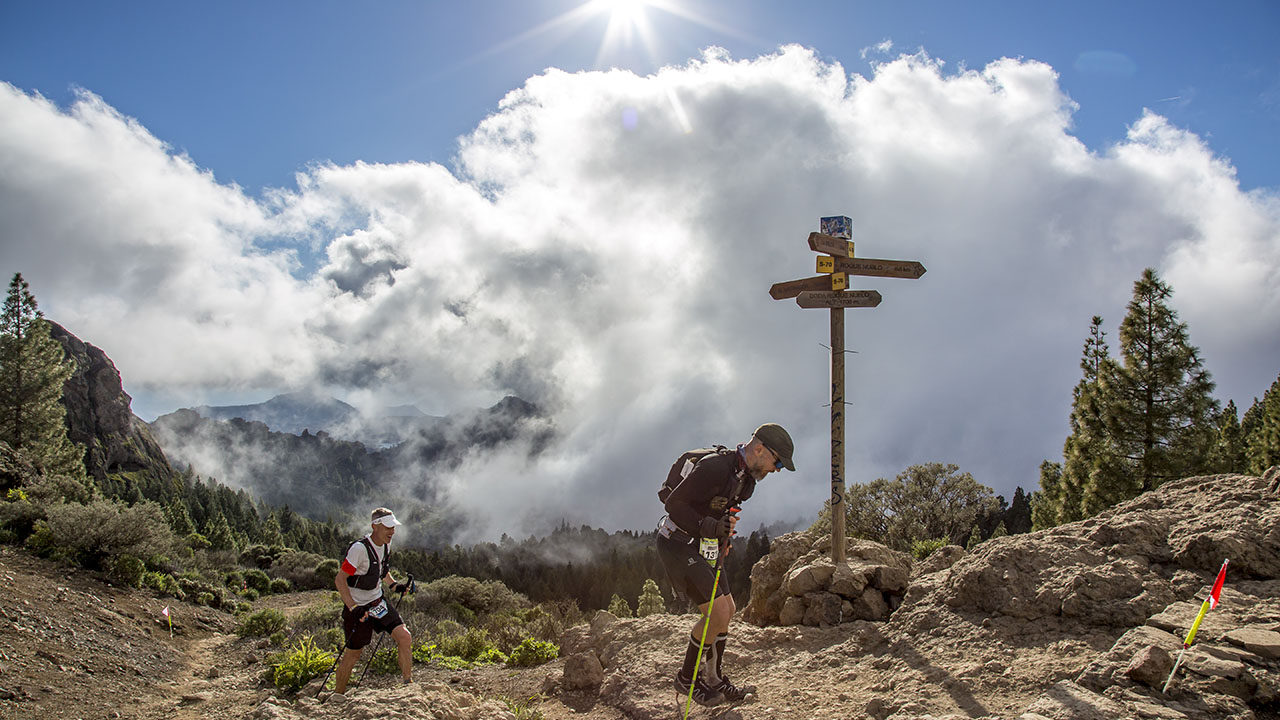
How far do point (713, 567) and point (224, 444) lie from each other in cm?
19210

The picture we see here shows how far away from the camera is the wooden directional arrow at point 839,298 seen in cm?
855

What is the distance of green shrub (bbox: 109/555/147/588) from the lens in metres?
12.2

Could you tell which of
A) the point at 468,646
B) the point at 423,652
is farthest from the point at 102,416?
the point at 468,646

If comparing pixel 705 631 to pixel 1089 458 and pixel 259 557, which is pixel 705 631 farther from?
pixel 259 557

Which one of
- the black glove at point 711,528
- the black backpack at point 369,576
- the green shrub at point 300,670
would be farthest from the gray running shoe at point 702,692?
the green shrub at point 300,670

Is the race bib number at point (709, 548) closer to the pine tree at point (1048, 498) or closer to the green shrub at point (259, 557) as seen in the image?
the pine tree at point (1048, 498)

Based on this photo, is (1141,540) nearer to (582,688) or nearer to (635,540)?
(582,688)

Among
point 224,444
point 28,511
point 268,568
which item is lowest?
point 268,568

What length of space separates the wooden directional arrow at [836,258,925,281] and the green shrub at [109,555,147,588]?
1408cm

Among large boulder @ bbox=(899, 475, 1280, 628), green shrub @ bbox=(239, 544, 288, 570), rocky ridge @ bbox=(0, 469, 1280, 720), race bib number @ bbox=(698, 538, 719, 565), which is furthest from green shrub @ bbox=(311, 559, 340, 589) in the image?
large boulder @ bbox=(899, 475, 1280, 628)

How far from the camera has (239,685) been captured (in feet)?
29.1

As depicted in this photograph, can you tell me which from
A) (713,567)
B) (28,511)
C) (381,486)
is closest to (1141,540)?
(713,567)

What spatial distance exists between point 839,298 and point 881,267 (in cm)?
80

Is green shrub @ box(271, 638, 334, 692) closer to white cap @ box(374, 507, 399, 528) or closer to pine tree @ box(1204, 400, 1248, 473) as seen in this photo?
white cap @ box(374, 507, 399, 528)
